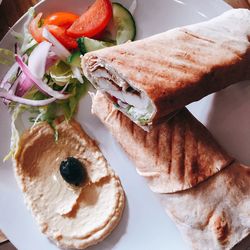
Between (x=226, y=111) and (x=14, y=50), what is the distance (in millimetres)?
1176

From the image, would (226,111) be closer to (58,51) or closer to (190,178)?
(190,178)

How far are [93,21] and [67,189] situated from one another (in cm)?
89

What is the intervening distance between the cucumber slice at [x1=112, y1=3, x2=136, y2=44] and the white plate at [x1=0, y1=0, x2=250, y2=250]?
4 centimetres

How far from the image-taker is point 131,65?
2418mm

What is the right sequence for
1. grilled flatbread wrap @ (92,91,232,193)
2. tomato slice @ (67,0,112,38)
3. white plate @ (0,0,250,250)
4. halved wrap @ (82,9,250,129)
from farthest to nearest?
tomato slice @ (67,0,112,38) < white plate @ (0,0,250,250) < grilled flatbread wrap @ (92,91,232,193) < halved wrap @ (82,9,250,129)

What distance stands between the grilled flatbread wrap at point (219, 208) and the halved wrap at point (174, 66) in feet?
1.26

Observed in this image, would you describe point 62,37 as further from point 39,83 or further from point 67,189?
point 67,189

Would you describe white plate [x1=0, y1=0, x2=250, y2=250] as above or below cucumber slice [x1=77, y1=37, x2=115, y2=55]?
below

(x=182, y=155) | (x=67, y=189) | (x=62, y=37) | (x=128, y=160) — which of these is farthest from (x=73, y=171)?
(x=62, y=37)

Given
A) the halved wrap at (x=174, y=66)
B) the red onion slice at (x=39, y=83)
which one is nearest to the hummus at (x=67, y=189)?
the red onion slice at (x=39, y=83)

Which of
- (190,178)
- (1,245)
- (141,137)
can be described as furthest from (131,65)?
(1,245)

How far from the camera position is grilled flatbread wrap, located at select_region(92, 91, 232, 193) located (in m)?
2.52

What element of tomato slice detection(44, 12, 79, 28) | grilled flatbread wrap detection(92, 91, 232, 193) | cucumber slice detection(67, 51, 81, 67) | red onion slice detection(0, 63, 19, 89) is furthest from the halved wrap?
red onion slice detection(0, 63, 19, 89)

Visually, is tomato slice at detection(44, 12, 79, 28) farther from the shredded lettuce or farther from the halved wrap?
the shredded lettuce
